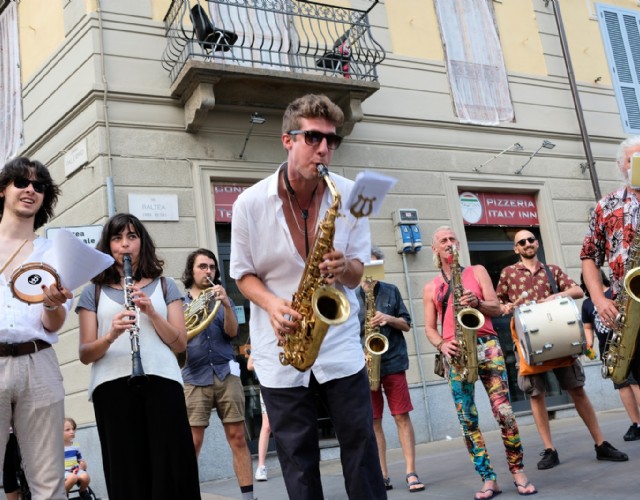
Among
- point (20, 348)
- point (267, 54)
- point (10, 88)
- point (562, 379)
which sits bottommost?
point (562, 379)

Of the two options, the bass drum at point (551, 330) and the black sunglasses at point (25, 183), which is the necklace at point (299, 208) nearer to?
the black sunglasses at point (25, 183)

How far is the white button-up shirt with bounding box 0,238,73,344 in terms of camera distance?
3381mm

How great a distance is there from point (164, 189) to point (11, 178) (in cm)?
557

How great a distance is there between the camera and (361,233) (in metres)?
3.13

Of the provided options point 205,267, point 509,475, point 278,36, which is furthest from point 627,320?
point 278,36

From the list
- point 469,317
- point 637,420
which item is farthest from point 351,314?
point 637,420

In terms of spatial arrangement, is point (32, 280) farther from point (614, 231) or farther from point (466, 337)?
point (614, 231)

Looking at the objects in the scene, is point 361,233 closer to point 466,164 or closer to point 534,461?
point 534,461

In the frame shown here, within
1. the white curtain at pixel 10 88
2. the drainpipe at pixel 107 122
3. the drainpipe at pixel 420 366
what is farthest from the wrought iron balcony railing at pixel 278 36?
the white curtain at pixel 10 88

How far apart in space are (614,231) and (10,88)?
1044 cm

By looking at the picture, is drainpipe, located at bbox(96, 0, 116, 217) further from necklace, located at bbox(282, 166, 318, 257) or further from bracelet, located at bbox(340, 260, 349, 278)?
bracelet, located at bbox(340, 260, 349, 278)

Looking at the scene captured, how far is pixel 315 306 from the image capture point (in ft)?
9.00

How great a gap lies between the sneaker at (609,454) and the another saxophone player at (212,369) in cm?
284

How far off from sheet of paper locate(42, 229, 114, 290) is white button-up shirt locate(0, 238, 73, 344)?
0.28 meters
